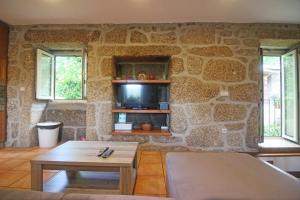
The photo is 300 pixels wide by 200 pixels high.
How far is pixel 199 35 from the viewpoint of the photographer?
3.51 metres

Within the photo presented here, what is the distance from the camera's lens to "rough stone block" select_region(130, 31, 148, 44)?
3539 mm

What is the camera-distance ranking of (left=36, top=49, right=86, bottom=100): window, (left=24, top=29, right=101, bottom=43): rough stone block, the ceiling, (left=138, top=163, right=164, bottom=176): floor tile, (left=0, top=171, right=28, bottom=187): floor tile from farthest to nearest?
(left=36, top=49, right=86, bottom=100): window → (left=24, top=29, right=101, bottom=43): rough stone block → the ceiling → (left=138, top=163, right=164, bottom=176): floor tile → (left=0, top=171, right=28, bottom=187): floor tile

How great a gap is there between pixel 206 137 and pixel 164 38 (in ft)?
6.32

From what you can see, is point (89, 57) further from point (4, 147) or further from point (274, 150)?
point (274, 150)

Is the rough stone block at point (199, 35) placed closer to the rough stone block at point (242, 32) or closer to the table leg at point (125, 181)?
the rough stone block at point (242, 32)

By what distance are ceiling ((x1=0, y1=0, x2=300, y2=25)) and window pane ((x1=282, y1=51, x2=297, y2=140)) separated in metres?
0.83

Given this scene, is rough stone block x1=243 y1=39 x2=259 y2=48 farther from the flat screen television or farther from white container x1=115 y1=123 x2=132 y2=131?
white container x1=115 y1=123 x2=132 y2=131

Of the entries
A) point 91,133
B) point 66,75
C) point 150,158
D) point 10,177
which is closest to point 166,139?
point 150,158

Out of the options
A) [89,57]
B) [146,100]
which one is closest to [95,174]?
[146,100]

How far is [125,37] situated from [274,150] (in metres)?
3.33

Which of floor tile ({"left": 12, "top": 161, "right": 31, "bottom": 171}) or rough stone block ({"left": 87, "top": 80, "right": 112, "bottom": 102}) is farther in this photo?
rough stone block ({"left": 87, "top": 80, "right": 112, "bottom": 102})

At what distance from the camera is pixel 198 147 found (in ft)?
11.4

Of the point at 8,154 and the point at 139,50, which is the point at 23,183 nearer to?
the point at 8,154

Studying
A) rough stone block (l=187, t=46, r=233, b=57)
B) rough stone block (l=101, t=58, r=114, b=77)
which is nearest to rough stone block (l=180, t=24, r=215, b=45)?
rough stone block (l=187, t=46, r=233, b=57)
